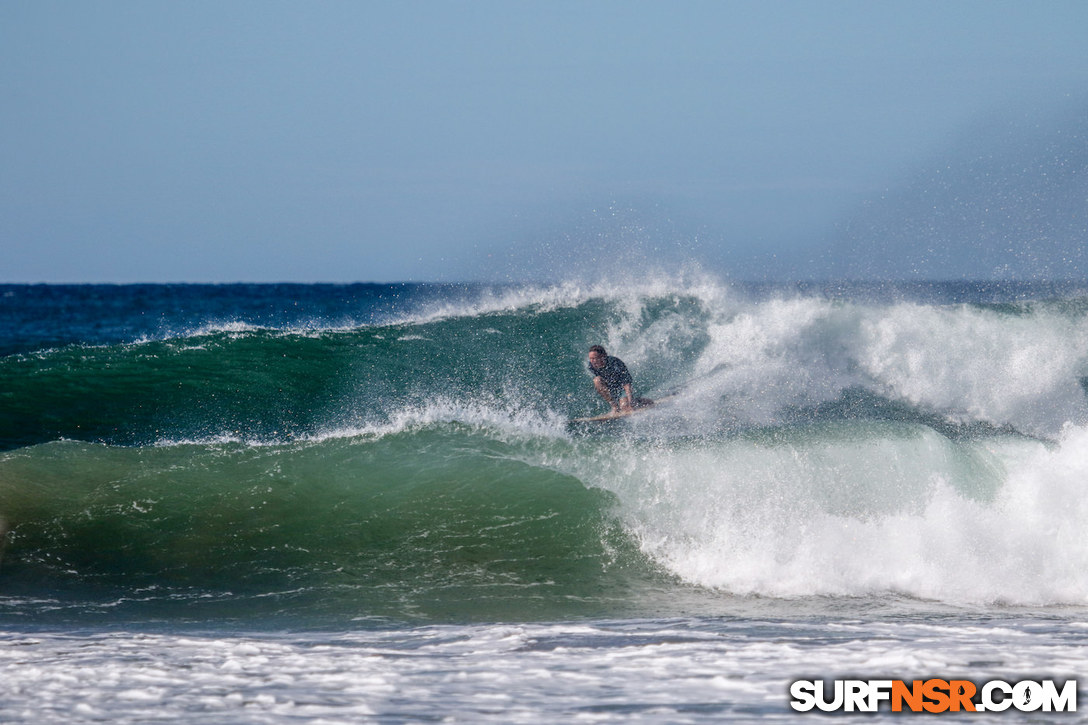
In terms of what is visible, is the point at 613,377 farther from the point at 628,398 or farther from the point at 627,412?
the point at 627,412

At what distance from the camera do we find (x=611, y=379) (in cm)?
1025

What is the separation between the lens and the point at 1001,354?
1148 centimetres

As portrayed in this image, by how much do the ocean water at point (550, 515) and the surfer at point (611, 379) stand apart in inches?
21.5

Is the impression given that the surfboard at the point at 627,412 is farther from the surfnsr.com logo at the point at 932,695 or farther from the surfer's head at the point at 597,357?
the surfnsr.com logo at the point at 932,695

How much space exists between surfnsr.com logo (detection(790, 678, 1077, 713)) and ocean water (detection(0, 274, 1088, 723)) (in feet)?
0.28

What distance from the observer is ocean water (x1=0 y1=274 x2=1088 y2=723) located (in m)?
3.78

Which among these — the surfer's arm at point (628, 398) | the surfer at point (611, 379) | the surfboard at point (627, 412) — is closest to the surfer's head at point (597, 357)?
the surfer at point (611, 379)

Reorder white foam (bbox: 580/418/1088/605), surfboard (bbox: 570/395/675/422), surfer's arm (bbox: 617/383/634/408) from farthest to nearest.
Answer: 1. surfer's arm (bbox: 617/383/634/408)
2. surfboard (bbox: 570/395/675/422)
3. white foam (bbox: 580/418/1088/605)

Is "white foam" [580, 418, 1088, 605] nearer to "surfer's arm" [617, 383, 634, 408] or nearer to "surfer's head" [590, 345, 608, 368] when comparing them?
"surfer's arm" [617, 383, 634, 408]

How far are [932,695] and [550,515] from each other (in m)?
3.82

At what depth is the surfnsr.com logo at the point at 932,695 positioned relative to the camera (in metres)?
3.29

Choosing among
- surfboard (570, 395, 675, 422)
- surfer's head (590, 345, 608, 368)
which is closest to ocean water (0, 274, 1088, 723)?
surfboard (570, 395, 675, 422)

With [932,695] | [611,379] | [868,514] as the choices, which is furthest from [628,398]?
[932,695]

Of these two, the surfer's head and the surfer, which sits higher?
the surfer's head
